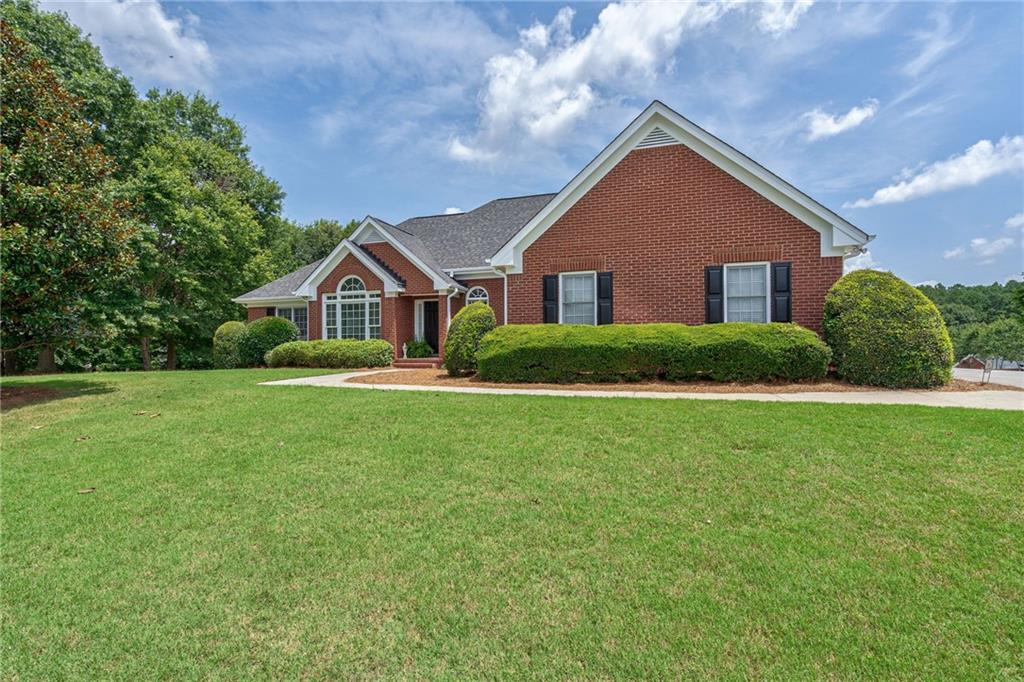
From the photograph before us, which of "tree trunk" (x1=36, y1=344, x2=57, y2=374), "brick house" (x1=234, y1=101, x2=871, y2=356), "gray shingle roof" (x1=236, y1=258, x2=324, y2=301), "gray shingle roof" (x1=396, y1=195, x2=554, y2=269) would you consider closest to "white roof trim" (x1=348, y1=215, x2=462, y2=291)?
"gray shingle roof" (x1=396, y1=195, x2=554, y2=269)

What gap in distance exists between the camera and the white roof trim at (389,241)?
18.6 metres

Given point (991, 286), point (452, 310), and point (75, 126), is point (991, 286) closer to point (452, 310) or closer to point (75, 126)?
point (452, 310)

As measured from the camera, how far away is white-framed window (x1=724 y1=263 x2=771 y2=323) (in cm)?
1291

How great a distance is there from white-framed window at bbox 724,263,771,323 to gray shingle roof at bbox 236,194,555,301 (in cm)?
869

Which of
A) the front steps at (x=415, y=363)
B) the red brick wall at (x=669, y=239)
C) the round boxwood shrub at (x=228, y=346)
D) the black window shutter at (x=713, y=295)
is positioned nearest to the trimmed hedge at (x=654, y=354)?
the black window shutter at (x=713, y=295)

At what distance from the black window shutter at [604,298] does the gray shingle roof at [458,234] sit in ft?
20.7

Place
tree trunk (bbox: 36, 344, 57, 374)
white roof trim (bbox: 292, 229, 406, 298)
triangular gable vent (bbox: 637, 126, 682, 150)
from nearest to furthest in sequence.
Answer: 1. triangular gable vent (bbox: 637, 126, 682, 150)
2. white roof trim (bbox: 292, 229, 406, 298)
3. tree trunk (bbox: 36, 344, 57, 374)

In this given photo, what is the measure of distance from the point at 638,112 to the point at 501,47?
13.9ft

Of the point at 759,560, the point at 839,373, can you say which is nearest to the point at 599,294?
the point at 839,373

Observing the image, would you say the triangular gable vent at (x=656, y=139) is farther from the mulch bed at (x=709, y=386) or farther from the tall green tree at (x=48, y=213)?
the tall green tree at (x=48, y=213)

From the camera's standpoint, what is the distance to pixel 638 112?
13.5 m

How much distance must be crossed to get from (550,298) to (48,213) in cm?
1132

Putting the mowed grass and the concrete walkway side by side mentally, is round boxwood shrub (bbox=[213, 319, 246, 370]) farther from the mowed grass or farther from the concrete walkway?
the mowed grass

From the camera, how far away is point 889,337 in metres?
9.94
